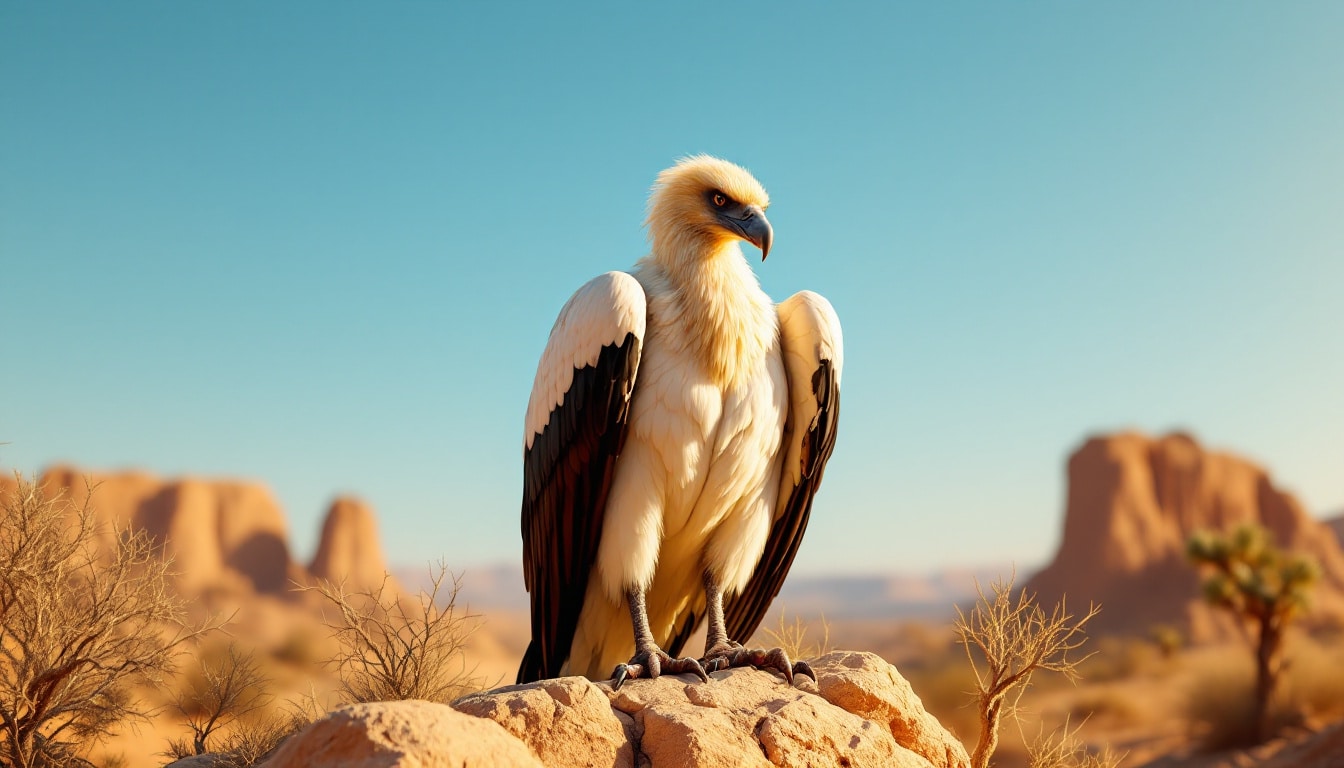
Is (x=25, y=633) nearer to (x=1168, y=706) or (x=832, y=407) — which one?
(x=832, y=407)

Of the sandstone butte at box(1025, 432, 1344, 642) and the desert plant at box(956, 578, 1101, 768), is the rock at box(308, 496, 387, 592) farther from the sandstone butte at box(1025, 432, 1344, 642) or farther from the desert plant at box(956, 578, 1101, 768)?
the desert plant at box(956, 578, 1101, 768)

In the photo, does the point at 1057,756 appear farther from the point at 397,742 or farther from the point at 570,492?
the point at 397,742

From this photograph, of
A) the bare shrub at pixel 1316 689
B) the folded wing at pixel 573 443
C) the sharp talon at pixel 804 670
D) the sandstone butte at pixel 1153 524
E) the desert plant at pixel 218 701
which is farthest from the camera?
the sandstone butte at pixel 1153 524

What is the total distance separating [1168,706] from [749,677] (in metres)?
32.1

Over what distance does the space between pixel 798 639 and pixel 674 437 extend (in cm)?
222

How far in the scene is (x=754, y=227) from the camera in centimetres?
520

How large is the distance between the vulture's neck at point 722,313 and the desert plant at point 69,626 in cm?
353

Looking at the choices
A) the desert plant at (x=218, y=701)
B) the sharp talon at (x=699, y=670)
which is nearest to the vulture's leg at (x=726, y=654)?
the sharp talon at (x=699, y=670)

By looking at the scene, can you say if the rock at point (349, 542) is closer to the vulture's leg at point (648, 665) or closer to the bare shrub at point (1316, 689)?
the bare shrub at point (1316, 689)

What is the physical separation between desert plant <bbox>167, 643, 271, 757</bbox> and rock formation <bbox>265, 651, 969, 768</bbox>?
3210 mm

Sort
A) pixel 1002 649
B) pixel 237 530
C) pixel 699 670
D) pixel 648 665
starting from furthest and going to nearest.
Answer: pixel 237 530
pixel 1002 649
pixel 648 665
pixel 699 670

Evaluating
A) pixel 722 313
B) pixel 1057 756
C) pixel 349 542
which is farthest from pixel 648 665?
pixel 349 542

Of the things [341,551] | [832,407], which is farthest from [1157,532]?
[832,407]

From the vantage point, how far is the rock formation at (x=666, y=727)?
2.85m
